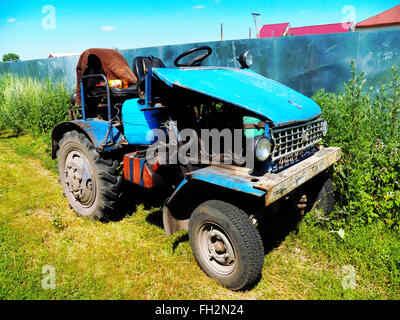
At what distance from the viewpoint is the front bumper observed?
2404 mm

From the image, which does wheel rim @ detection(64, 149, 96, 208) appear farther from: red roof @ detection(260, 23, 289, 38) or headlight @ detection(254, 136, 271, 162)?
red roof @ detection(260, 23, 289, 38)

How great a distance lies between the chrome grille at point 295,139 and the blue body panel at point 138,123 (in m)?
1.53

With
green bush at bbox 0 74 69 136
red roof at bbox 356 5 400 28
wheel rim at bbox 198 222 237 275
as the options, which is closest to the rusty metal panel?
wheel rim at bbox 198 222 237 275

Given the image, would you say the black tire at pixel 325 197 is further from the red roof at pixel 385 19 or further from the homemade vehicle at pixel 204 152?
the red roof at pixel 385 19

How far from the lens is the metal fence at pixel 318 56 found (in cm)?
614

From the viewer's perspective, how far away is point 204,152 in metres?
3.24

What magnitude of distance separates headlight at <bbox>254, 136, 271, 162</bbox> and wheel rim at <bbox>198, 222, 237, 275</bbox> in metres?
0.76

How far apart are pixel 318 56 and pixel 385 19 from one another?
2609 centimetres

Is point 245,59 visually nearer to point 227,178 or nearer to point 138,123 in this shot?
point 138,123

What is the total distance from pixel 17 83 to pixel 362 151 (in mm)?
10424

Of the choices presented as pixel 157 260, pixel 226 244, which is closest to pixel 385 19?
pixel 226 244

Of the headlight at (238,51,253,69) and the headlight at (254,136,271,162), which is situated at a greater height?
the headlight at (238,51,253,69)

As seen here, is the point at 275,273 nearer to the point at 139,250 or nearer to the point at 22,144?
the point at 139,250

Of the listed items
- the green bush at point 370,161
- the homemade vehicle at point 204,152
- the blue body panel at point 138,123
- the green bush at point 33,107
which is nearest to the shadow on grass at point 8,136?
the green bush at point 33,107
